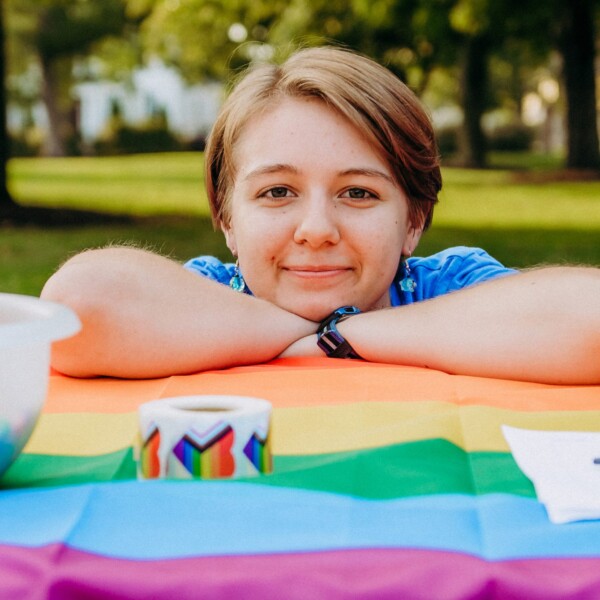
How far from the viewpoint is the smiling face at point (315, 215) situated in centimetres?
240

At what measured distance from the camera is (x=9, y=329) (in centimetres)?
125

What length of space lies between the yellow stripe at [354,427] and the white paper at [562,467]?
0.06 metres

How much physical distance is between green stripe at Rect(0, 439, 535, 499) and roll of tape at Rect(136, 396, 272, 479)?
0.12 ft

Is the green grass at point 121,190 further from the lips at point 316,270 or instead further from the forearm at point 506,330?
the forearm at point 506,330

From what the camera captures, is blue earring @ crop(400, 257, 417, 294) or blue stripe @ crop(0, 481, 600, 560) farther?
blue earring @ crop(400, 257, 417, 294)

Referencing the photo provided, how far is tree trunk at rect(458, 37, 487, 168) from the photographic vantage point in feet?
86.0

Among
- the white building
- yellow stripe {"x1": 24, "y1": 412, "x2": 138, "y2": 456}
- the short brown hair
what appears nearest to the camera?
yellow stripe {"x1": 24, "y1": 412, "x2": 138, "y2": 456}

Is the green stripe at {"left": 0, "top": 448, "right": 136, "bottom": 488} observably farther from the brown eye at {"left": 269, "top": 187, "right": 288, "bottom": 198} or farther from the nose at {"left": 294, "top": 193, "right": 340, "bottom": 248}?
the brown eye at {"left": 269, "top": 187, "right": 288, "bottom": 198}

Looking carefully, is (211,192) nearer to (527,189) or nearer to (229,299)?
(229,299)

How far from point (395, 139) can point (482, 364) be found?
0.69m

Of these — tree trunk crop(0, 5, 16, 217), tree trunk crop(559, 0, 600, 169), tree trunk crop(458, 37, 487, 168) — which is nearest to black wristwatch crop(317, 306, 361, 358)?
tree trunk crop(0, 5, 16, 217)

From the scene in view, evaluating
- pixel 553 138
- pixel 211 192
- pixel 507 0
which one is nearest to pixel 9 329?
pixel 211 192

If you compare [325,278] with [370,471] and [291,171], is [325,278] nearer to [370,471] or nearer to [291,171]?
[291,171]

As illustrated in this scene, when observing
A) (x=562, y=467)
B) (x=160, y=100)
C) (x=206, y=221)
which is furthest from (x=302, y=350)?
(x=160, y=100)
